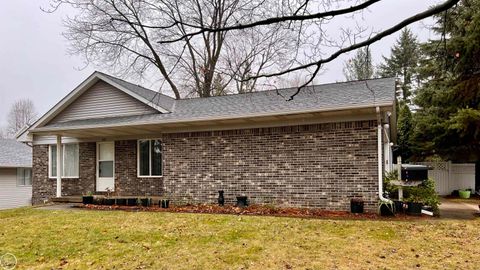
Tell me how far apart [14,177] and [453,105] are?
24.6 metres

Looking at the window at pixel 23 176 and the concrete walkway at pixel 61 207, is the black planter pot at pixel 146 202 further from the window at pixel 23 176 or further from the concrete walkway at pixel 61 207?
the window at pixel 23 176

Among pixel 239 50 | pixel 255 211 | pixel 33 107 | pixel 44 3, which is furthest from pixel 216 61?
pixel 33 107

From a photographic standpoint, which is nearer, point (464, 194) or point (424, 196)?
point (424, 196)

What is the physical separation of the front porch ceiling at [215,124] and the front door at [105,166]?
1.41 feet

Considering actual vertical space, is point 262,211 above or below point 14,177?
below

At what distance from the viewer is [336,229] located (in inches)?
305

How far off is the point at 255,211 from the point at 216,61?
1712cm

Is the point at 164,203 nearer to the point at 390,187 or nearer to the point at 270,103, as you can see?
the point at 270,103

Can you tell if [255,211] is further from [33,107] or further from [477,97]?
[33,107]

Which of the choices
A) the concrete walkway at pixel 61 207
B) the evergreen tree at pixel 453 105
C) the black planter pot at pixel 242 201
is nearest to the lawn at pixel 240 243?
the black planter pot at pixel 242 201

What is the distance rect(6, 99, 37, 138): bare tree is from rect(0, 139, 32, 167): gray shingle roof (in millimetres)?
27853

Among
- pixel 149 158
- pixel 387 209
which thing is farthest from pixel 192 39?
pixel 387 209

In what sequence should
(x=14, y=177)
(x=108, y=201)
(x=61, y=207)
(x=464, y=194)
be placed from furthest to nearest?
1. (x=14, y=177)
2. (x=464, y=194)
3. (x=61, y=207)
4. (x=108, y=201)

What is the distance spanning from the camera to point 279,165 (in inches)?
434
